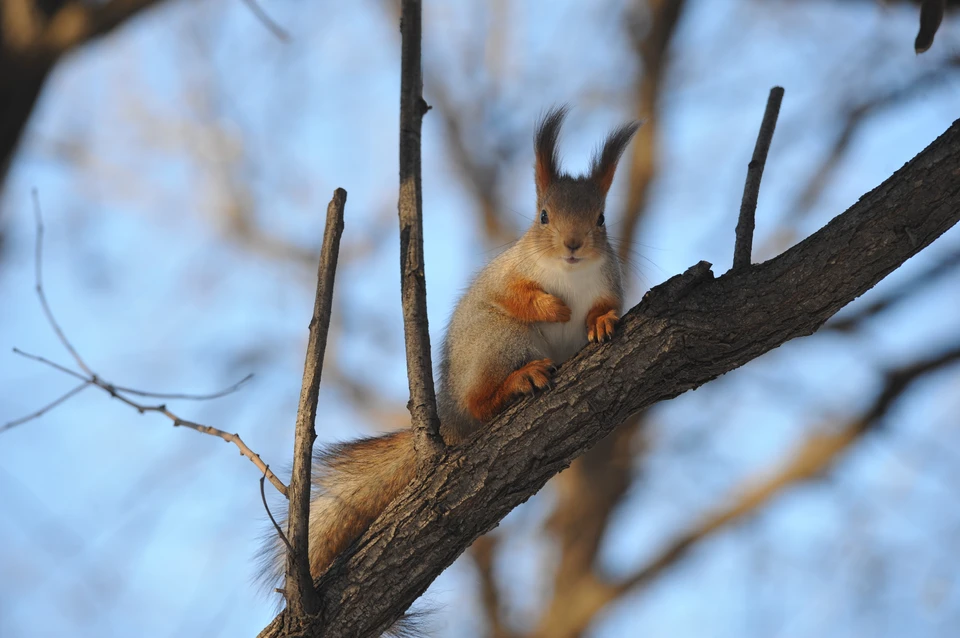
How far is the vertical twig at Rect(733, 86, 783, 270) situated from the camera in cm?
255

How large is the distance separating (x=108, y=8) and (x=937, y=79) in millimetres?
4125

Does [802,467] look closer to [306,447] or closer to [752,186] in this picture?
[752,186]

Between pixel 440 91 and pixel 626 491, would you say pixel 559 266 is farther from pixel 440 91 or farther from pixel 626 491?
pixel 440 91

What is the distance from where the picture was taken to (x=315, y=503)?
3.06 meters

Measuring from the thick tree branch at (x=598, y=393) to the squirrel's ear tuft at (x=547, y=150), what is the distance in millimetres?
1080

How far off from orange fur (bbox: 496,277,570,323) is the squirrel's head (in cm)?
13

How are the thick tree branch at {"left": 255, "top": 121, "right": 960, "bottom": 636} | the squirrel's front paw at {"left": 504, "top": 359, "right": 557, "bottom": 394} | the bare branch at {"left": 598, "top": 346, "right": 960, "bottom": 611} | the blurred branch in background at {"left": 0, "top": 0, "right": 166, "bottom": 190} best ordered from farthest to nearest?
→ 1. the bare branch at {"left": 598, "top": 346, "right": 960, "bottom": 611}
2. the blurred branch in background at {"left": 0, "top": 0, "right": 166, "bottom": 190}
3. the squirrel's front paw at {"left": 504, "top": 359, "right": 557, "bottom": 394}
4. the thick tree branch at {"left": 255, "top": 121, "right": 960, "bottom": 636}

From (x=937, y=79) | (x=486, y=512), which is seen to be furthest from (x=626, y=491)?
(x=486, y=512)

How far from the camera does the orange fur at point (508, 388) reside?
2.72m

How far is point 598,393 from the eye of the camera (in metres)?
2.47

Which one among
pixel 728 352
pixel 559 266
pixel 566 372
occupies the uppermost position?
pixel 559 266

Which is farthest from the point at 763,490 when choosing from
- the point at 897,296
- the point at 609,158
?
the point at 609,158

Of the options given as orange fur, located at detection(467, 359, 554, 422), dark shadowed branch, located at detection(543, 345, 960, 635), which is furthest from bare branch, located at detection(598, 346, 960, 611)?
orange fur, located at detection(467, 359, 554, 422)

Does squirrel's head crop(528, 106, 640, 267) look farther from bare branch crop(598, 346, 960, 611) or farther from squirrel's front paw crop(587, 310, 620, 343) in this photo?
bare branch crop(598, 346, 960, 611)
